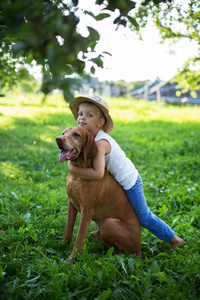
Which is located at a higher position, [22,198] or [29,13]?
[29,13]

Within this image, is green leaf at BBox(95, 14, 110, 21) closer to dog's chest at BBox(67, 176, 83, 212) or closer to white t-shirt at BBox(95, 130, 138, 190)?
white t-shirt at BBox(95, 130, 138, 190)

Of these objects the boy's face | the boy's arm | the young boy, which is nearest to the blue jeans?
the young boy

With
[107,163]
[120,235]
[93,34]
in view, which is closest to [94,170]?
[107,163]

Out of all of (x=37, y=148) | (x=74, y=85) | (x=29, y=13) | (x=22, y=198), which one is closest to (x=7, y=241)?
(x=22, y=198)

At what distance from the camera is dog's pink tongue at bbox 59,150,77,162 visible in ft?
7.91

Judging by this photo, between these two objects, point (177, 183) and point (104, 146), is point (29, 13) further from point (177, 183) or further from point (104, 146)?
point (177, 183)

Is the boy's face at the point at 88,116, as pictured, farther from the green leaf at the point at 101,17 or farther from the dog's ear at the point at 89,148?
the green leaf at the point at 101,17

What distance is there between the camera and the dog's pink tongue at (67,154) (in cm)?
241

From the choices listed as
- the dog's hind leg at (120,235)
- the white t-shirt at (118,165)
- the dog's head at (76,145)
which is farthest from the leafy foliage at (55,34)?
the dog's hind leg at (120,235)

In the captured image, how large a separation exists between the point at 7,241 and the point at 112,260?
1.17m

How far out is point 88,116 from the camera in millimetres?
2789

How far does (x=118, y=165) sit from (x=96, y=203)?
470mm

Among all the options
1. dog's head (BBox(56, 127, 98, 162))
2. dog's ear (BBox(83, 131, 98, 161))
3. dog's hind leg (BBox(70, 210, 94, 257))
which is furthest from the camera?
dog's hind leg (BBox(70, 210, 94, 257))

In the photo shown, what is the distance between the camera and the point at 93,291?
2186 millimetres
